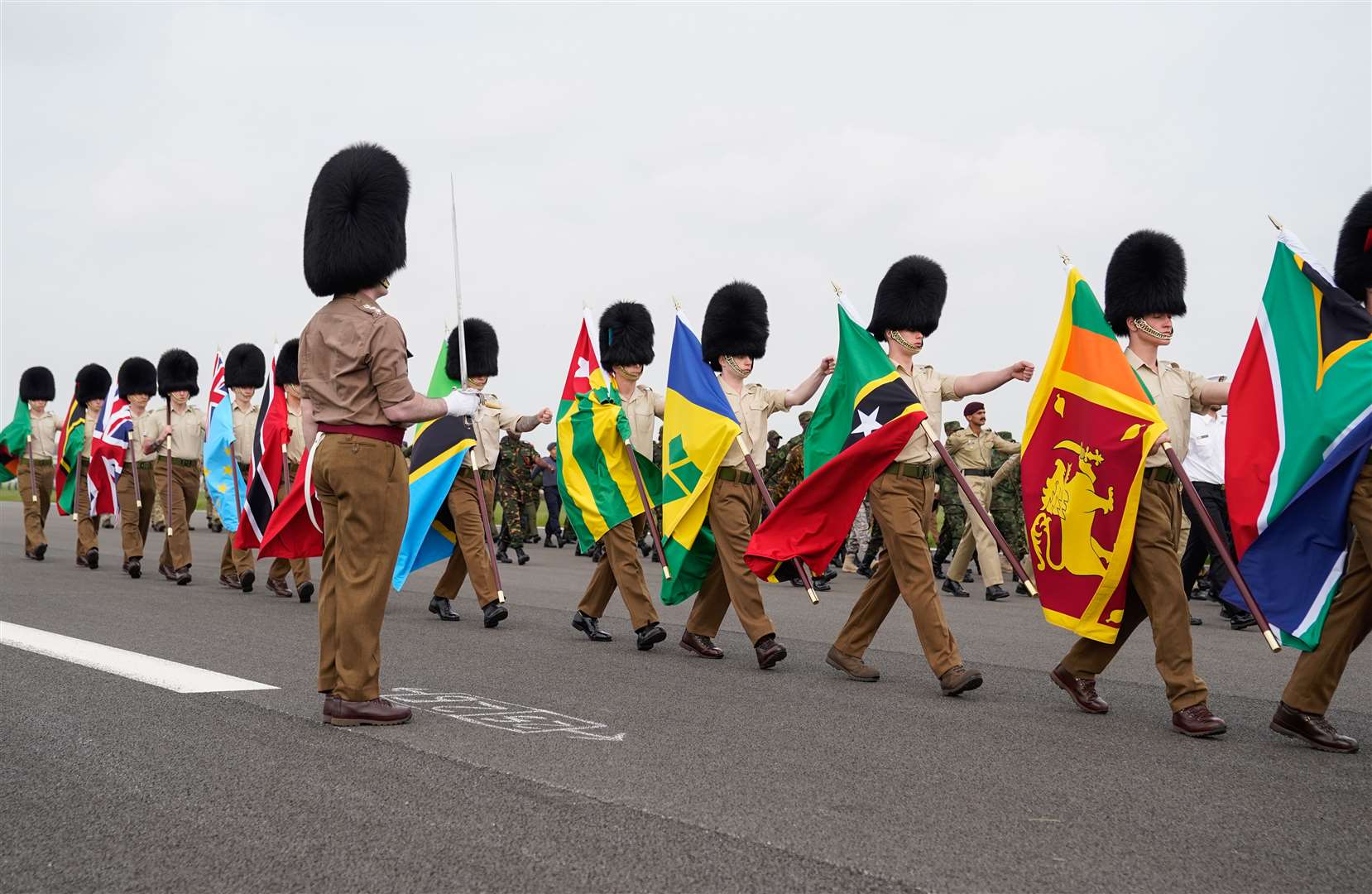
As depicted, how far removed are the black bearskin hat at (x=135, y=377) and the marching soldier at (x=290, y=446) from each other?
A: 317 centimetres

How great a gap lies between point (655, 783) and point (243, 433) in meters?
10.2

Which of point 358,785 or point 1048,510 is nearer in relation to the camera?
point 358,785

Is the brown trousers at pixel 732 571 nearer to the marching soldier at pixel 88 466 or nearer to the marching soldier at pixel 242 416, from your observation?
the marching soldier at pixel 242 416

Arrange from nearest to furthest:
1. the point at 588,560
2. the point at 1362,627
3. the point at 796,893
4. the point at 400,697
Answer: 1. the point at 796,893
2. the point at 1362,627
3. the point at 400,697
4. the point at 588,560

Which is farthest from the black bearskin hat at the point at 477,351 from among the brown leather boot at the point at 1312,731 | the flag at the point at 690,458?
the brown leather boot at the point at 1312,731

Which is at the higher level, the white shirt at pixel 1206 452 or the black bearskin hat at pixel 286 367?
the black bearskin hat at pixel 286 367

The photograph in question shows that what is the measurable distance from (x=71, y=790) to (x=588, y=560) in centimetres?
1533

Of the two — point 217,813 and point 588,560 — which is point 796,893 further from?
point 588,560

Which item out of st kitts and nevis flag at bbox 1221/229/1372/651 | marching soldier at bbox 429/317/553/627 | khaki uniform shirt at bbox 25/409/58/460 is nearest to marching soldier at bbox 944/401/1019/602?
marching soldier at bbox 429/317/553/627

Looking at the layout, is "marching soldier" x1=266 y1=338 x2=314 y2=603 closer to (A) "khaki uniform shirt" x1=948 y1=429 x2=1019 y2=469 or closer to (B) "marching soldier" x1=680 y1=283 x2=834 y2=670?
(B) "marching soldier" x1=680 y1=283 x2=834 y2=670

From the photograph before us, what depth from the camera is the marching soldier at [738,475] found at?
26.8 feet

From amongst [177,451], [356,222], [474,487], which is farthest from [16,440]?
[356,222]

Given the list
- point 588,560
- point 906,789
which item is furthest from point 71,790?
point 588,560

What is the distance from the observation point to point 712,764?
16.7 ft
